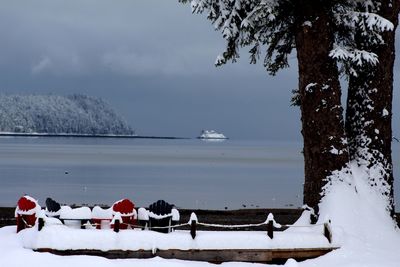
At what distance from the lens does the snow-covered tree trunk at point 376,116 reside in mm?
15000

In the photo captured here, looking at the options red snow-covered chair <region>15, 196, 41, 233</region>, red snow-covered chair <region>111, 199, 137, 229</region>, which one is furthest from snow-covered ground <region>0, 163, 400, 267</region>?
red snow-covered chair <region>111, 199, 137, 229</region>

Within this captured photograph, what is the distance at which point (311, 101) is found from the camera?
47.2 ft

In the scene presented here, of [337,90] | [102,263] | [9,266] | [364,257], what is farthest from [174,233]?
[337,90]

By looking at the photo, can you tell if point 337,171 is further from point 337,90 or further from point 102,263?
point 102,263

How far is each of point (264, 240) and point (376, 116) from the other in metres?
5.01

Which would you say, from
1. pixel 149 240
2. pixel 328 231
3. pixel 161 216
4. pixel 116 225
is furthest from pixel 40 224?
pixel 328 231

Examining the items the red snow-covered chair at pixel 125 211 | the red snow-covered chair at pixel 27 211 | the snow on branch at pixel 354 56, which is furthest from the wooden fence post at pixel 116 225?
the snow on branch at pixel 354 56

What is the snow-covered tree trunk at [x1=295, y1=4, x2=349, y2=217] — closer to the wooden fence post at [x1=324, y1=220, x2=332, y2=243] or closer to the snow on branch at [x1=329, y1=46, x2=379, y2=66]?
the snow on branch at [x1=329, y1=46, x2=379, y2=66]

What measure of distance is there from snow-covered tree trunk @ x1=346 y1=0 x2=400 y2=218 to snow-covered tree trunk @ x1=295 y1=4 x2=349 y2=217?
93 cm

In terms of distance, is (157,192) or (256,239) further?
(157,192)

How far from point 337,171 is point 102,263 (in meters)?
6.44

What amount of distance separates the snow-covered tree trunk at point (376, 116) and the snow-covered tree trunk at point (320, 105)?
926 mm

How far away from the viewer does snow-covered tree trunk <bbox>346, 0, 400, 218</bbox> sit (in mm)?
15000

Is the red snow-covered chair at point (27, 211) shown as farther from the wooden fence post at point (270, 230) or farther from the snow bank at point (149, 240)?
the wooden fence post at point (270, 230)
